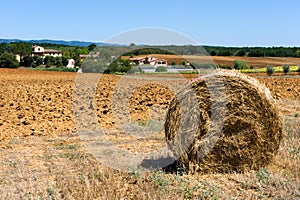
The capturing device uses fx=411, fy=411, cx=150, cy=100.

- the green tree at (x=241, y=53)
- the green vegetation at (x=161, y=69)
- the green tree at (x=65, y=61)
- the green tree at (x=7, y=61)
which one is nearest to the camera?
the green vegetation at (x=161, y=69)

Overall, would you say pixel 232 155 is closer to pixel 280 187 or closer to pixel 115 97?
pixel 280 187

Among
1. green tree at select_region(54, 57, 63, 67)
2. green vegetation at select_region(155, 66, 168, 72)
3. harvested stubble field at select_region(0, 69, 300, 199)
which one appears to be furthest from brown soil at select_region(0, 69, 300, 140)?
green tree at select_region(54, 57, 63, 67)

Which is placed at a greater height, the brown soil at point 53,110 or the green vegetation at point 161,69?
the green vegetation at point 161,69

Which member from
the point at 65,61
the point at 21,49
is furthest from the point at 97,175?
the point at 21,49

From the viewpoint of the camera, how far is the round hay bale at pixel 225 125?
6.39 metres

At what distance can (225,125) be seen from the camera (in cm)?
640

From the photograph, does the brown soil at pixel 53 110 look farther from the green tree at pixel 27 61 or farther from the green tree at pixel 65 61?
the green tree at pixel 27 61

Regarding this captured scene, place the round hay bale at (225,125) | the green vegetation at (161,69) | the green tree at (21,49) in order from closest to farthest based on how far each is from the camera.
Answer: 1. the round hay bale at (225,125)
2. the green vegetation at (161,69)
3. the green tree at (21,49)

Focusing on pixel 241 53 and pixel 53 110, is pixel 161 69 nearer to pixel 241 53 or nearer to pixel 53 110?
pixel 53 110

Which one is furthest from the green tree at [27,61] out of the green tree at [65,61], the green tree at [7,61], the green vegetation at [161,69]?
the green vegetation at [161,69]

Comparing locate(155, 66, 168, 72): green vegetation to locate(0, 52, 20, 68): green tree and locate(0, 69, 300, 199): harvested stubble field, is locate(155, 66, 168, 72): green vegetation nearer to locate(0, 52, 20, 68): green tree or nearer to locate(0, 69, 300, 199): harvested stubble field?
locate(0, 69, 300, 199): harvested stubble field

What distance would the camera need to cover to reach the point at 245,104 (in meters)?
6.40

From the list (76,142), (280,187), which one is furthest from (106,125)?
(280,187)

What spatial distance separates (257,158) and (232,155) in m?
0.41
